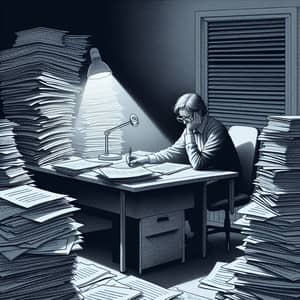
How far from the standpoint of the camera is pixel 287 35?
5.28m

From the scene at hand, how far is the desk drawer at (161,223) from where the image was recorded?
4.51 m

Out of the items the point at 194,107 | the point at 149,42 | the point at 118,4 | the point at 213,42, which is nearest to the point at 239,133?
the point at 194,107

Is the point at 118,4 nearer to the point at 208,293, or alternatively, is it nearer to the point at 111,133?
the point at 111,133

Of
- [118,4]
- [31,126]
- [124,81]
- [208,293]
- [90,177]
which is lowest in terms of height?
[208,293]

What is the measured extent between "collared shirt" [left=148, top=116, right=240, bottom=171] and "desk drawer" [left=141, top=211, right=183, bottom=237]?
0.42 m

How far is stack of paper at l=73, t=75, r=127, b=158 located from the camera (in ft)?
17.5

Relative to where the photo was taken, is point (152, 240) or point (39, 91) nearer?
point (152, 240)

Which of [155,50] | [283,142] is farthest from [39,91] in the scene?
[283,142]

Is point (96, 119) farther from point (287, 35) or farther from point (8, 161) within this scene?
point (8, 161)

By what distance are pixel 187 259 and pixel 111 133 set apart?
48.3 inches

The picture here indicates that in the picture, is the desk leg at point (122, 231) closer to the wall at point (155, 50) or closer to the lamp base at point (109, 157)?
the lamp base at point (109, 157)

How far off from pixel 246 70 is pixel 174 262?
1757 millimetres

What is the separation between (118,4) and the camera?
237 inches

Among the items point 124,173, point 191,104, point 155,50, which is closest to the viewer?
point 124,173
